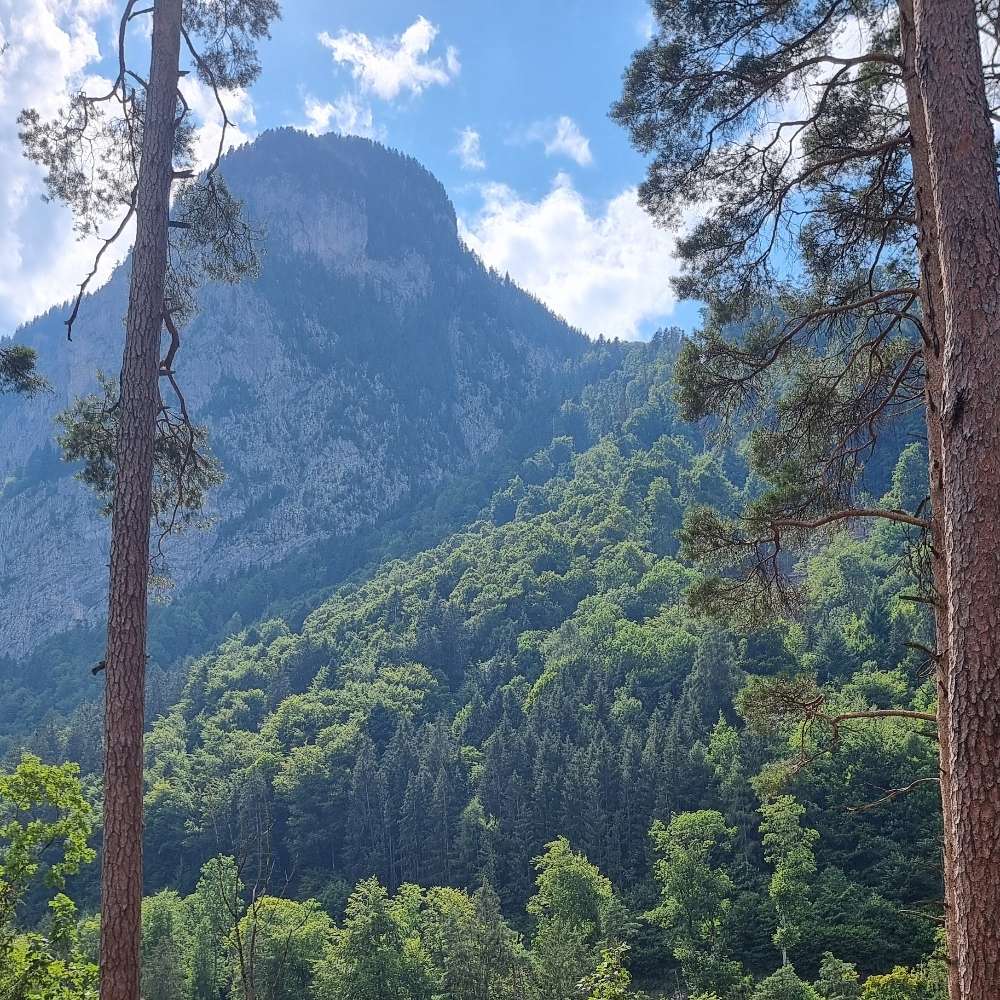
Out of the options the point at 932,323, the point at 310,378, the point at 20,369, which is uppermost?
the point at 310,378

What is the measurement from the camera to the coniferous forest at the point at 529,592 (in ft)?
12.3

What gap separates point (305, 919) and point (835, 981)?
63.3 ft

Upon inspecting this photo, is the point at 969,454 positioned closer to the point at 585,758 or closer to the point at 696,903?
the point at 696,903

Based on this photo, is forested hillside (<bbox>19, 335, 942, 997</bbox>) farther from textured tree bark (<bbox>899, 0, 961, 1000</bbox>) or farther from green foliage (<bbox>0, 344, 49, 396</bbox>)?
green foliage (<bbox>0, 344, 49, 396</bbox>)

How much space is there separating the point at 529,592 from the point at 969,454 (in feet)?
253

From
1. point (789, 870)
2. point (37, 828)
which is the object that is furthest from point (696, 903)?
point (37, 828)

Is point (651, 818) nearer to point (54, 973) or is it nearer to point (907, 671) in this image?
point (907, 671)

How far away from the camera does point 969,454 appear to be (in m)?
2.66

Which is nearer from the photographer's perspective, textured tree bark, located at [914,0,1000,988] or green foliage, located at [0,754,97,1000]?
textured tree bark, located at [914,0,1000,988]

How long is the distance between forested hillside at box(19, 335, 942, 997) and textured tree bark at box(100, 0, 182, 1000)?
1.94 ft

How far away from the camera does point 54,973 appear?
5.66 meters

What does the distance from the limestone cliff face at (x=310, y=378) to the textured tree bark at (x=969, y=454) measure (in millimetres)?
115688

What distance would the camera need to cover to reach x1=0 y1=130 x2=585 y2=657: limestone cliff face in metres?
114

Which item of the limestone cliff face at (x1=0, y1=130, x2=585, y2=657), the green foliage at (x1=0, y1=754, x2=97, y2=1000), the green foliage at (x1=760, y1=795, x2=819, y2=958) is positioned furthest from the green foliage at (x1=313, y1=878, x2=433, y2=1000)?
the limestone cliff face at (x1=0, y1=130, x2=585, y2=657)
